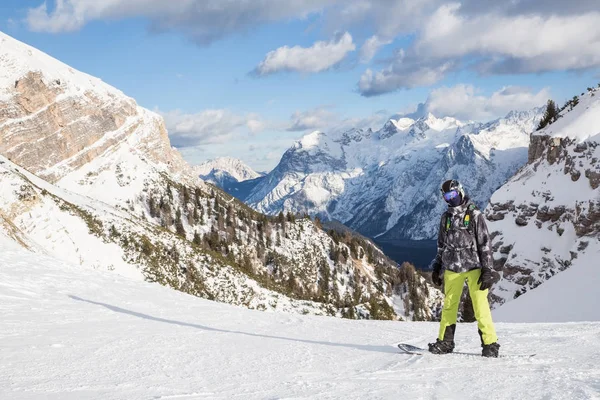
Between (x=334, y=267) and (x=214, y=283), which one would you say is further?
(x=334, y=267)

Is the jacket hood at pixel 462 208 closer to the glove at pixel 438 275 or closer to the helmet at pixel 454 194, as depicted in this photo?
the helmet at pixel 454 194

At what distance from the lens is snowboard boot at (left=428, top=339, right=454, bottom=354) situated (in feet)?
29.0

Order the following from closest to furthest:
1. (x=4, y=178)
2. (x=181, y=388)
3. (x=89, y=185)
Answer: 1. (x=181, y=388)
2. (x=4, y=178)
3. (x=89, y=185)

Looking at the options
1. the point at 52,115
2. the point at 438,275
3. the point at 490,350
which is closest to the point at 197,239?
the point at 52,115

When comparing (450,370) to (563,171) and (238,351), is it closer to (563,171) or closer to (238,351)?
(238,351)

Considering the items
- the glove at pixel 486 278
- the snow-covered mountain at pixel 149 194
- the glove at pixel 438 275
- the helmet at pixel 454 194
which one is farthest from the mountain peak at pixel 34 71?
the glove at pixel 486 278

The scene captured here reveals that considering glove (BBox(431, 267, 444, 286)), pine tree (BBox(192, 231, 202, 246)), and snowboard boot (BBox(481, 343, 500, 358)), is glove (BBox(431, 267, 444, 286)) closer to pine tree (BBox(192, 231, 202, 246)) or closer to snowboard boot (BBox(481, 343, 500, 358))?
snowboard boot (BBox(481, 343, 500, 358))

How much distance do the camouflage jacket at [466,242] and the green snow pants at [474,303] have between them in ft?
0.61

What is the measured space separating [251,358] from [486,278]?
474 cm

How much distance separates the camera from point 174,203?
151 m

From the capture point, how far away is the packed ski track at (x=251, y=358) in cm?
643

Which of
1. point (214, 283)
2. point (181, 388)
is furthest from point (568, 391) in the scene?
point (214, 283)

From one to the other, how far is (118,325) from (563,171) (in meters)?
70.8

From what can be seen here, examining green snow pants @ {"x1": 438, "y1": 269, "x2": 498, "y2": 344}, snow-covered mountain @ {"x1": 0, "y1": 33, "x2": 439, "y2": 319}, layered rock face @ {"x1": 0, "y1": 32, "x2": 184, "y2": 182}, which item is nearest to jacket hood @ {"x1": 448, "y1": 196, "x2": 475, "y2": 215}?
green snow pants @ {"x1": 438, "y1": 269, "x2": 498, "y2": 344}
